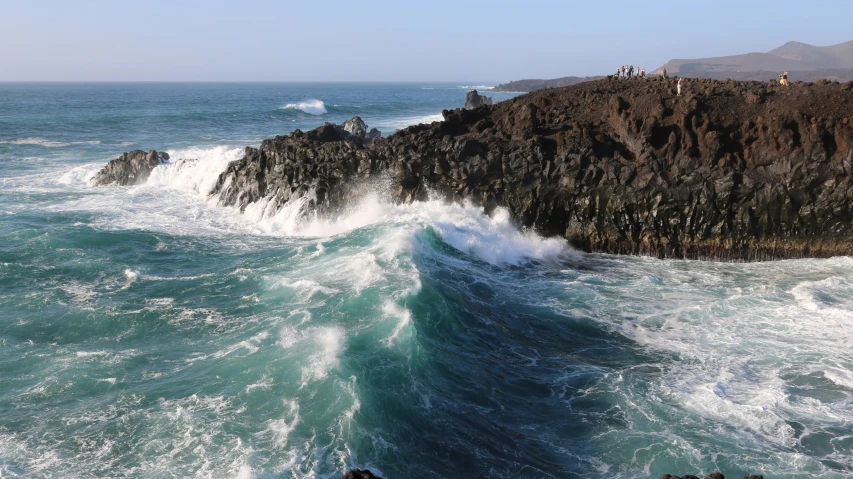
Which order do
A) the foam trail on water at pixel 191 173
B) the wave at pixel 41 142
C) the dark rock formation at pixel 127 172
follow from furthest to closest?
the wave at pixel 41 142
the dark rock formation at pixel 127 172
the foam trail on water at pixel 191 173

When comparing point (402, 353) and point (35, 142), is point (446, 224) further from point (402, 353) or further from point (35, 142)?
point (35, 142)

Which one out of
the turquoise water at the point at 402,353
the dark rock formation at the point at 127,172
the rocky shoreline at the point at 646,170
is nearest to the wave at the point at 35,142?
the dark rock formation at the point at 127,172

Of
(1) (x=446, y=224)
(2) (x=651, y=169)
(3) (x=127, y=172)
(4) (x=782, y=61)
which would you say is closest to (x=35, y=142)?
(3) (x=127, y=172)

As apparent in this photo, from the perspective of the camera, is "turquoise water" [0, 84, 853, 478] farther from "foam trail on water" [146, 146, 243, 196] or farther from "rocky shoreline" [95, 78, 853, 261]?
"foam trail on water" [146, 146, 243, 196]

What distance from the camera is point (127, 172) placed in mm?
30953

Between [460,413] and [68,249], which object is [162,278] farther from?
[460,413]

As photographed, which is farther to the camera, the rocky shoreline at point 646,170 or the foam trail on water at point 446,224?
the foam trail on water at point 446,224

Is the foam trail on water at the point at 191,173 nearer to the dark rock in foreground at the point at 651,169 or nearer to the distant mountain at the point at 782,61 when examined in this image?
the dark rock in foreground at the point at 651,169

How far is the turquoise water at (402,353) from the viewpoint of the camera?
9977mm

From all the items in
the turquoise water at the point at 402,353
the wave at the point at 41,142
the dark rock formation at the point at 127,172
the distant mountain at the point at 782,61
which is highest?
the distant mountain at the point at 782,61

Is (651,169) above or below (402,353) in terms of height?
above

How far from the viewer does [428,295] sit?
15.3m

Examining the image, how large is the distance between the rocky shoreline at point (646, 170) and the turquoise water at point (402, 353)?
861 mm

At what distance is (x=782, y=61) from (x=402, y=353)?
424 feet
